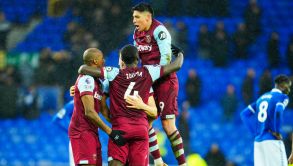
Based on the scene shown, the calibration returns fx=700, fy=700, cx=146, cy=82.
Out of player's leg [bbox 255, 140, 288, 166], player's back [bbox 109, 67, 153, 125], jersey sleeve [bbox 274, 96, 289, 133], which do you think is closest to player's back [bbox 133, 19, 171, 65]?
player's back [bbox 109, 67, 153, 125]

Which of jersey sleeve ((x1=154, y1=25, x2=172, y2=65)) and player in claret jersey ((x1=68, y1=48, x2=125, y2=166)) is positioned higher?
jersey sleeve ((x1=154, y1=25, x2=172, y2=65))

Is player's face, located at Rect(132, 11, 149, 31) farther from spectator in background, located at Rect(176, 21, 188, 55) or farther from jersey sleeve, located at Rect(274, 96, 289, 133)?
spectator in background, located at Rect(176, 21, 188, 55)

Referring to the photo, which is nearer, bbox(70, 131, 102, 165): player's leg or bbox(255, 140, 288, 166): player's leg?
bbox(70, 131, 102, 165): player's leg

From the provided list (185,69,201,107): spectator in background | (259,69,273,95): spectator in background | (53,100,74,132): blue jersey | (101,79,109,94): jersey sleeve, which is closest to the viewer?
(101,79,109,94): jersey sleeve

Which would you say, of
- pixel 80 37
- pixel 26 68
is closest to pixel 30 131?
pixel 26 68

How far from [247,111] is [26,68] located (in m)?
7.62

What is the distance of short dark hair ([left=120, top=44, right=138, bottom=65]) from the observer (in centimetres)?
704

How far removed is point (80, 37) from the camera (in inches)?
660

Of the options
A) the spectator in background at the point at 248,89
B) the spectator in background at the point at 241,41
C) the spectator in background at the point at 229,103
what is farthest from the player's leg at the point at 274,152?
the spectator in background at the point at 241,41

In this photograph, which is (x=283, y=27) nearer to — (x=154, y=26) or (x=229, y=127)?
(x=229, y=127)

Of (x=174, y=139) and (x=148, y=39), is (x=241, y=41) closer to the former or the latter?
(x=174, y=139)

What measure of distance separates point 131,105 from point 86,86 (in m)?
0.50

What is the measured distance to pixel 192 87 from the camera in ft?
50.4

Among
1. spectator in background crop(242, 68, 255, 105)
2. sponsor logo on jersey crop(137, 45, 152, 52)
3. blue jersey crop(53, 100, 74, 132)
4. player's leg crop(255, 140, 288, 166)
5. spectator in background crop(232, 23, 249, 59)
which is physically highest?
spectator in background crop(232, 23, 249, 59)
